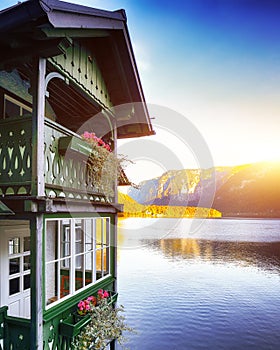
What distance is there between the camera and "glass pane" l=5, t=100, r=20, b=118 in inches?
274

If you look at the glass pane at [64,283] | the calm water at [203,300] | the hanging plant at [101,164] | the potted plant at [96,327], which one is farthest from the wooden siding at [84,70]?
the calm water at [203,300]

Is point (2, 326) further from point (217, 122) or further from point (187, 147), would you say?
point (217, 122)

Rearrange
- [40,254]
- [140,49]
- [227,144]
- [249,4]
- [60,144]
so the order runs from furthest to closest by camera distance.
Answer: [227,144] → [140,49] → [249,4] → [60,144] → [40,254]

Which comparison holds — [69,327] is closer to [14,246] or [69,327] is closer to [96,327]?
[96,327]

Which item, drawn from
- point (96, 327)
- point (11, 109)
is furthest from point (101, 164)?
point (96, 327)

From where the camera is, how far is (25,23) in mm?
4332

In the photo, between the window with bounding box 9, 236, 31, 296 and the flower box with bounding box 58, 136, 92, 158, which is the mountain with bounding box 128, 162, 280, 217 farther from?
the flower box with bounding box 58, 136, 92, 158

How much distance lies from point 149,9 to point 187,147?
637 inches

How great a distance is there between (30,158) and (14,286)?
3.69 metres

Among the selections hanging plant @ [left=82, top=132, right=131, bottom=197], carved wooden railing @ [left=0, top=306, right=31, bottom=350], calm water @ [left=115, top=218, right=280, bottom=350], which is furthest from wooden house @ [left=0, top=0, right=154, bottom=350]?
calm water @ [left=115, top=218, right=280, bottom=350]

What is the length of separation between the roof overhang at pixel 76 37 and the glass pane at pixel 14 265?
170 inches

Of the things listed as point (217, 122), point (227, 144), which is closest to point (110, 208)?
point (217, 122)

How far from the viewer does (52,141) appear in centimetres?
557

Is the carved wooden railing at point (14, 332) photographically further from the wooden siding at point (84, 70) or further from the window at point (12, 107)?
the wooden siding at point (84, 70)
